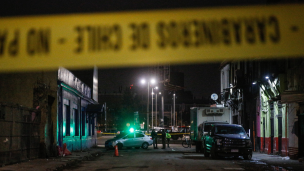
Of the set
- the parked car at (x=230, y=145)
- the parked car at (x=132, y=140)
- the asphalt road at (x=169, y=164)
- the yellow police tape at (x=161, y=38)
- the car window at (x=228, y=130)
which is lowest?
the parked car at (x=132, y=140)

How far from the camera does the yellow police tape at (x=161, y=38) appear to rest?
7129 mm

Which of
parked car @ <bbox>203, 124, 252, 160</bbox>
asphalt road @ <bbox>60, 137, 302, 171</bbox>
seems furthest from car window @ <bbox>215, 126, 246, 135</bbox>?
asphalt road @ <bbox>60, 137, 302, 171</bbox>

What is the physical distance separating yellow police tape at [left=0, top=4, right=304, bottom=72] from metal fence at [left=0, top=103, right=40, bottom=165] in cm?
1022

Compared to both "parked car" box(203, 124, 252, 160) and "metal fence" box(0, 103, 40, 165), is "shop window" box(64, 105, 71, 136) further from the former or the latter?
"parked car" box(203, 124, 252, 160)

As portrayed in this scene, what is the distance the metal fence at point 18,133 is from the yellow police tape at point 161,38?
33.5ft

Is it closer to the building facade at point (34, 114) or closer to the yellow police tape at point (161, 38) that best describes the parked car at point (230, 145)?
the building facade at point (34, 114)

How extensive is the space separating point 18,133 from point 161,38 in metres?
13.8

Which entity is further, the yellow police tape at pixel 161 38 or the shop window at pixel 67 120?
the shop window at pixel 67 120

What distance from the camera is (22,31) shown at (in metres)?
7.70

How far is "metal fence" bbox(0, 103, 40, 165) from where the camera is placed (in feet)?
57.0

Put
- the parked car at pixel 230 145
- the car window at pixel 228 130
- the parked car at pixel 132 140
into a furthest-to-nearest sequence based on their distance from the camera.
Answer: the parked car at pixel 132 140, the car window at pixel 228 130, the parked car at pixel 230 145

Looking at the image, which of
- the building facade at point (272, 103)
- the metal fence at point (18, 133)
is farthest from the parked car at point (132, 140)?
the metal fence at point (18, 133)

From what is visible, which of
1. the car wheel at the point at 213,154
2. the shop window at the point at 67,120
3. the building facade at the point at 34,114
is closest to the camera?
the building facade at the point at 34,114

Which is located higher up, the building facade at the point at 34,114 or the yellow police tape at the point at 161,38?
the yellow police tape at the point at 161,38
